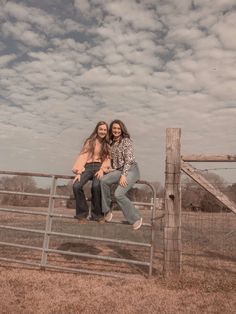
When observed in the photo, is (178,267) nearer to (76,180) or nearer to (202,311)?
(202,311)

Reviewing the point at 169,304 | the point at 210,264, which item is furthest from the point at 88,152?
the point at 210,264

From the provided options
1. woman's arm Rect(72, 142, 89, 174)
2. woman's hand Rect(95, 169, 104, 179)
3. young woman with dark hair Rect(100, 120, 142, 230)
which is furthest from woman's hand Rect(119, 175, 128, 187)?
woman's arm Rect(72, 142, 89, 174)

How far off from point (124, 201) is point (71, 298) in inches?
68.2

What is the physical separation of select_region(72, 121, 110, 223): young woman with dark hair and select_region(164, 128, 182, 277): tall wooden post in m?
1.09

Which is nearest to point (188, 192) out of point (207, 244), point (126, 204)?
point (126, 204)

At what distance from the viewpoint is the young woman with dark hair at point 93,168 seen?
21.4 ft

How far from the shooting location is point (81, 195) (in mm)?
6566

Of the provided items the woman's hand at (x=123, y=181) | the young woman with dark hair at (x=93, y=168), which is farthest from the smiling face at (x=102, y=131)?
the woman's hand at (x=123, y=181)

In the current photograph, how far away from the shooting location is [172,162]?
22.2 ft

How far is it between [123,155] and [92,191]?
0.79 m

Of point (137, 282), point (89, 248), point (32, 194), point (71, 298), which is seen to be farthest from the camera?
point (89, 248)

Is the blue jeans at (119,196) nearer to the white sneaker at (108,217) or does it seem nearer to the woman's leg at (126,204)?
the woman's leg at (126,204)

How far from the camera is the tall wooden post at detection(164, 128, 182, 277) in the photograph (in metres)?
6.58

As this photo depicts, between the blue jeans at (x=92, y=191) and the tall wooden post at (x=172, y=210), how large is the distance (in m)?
1.17
